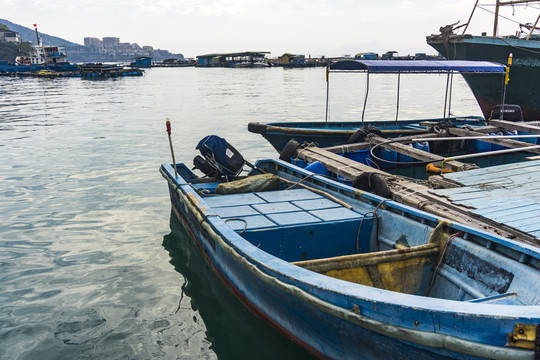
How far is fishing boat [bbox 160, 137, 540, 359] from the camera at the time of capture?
339 cm

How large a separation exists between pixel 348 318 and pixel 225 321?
2.77 m

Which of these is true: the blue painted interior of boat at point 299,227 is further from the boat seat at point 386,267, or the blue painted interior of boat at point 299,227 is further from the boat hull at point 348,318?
the boat seat at point 386,267

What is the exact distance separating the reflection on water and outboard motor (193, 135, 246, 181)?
1800 mm

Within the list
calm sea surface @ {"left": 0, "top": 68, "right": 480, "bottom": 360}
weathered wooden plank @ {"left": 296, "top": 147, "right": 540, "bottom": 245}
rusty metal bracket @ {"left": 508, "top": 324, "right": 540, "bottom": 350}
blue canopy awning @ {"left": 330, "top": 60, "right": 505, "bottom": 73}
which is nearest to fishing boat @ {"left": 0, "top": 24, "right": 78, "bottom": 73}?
calm sea surface @ {"left": 0, "top": 68, "right": 480, "bottom": 360}

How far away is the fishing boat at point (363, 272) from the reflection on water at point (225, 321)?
10.8 inches

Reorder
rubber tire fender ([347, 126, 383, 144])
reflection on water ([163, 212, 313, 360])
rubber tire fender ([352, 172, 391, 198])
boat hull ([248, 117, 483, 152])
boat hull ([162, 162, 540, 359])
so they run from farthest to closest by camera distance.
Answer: boat hull ([248, 117, 483, 152])
rubber tire fender ([347, 126, 383, 144])
rubber tire fender ([352, 172, 391, 198])
reflection on water ([163, 212, 313, 360])
boat hull ([162, 162, 540, 359])

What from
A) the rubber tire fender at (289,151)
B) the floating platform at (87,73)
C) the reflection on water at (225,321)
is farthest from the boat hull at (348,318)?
the floating platform at (87,73)

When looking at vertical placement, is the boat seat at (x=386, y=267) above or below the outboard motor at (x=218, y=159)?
below

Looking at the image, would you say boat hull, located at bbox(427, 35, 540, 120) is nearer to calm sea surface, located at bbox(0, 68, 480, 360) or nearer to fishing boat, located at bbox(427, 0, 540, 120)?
fishing boat, located at bbox(427, 0, 540, 120)

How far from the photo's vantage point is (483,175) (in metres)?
8.55

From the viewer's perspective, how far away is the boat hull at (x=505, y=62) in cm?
2132

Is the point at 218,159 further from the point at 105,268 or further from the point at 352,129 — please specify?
the point at 352,129

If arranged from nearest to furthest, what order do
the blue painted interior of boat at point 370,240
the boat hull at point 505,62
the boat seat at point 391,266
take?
the blue painted interior of boat at point 370,240, the boat seat at point 391,266, the boat hull at point 505,62

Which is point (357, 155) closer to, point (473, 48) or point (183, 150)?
point (183, 150)
